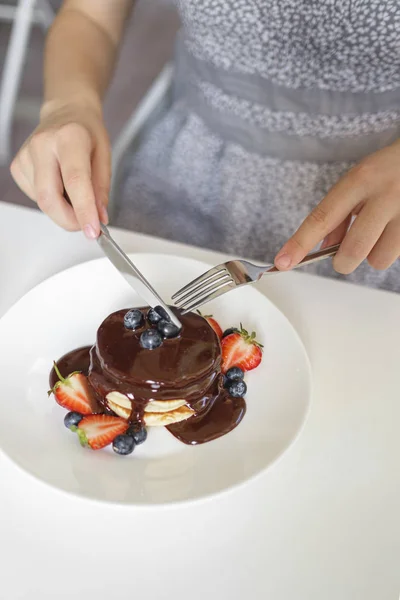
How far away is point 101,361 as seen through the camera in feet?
2.90

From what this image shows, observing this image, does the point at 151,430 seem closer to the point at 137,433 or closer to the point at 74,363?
the point at 137,433

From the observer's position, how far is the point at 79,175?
37.4 inches

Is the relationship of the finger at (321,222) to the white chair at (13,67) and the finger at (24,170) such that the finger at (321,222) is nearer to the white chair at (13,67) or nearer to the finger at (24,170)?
the finger at (24,170)

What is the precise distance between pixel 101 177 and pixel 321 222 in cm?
40

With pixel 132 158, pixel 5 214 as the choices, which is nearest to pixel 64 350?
pixel 5 214

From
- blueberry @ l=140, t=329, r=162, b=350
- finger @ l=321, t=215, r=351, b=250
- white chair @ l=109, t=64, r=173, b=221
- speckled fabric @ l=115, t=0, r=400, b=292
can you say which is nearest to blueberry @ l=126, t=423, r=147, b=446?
blueberry @ l=140, t=329, r=162, b=350

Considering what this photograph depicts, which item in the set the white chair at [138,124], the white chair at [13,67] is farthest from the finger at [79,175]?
the white chair at [13,67]

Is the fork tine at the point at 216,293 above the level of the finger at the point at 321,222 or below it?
below

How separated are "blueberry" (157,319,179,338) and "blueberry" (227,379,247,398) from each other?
0.12m

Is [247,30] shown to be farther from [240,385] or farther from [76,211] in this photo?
[240,385]

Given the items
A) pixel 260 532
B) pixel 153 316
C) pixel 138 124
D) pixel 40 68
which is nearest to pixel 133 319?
pixel 153 316

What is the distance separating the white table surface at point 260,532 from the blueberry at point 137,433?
0.32 feet

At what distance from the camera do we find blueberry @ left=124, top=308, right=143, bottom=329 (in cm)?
90

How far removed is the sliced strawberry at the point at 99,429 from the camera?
0.82 meters
